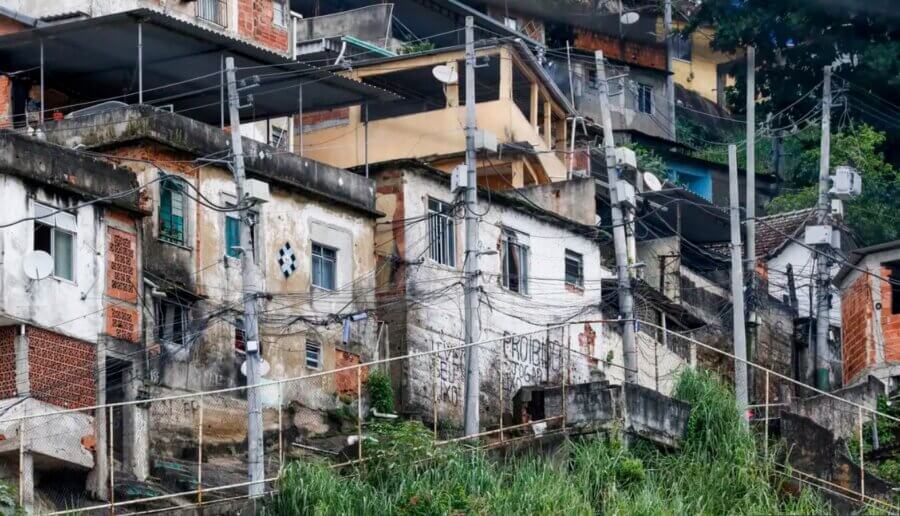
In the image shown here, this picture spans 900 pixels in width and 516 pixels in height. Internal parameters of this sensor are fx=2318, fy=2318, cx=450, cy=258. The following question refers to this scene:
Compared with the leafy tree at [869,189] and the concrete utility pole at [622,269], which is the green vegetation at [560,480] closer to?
the concrete utility pole at [622,269]

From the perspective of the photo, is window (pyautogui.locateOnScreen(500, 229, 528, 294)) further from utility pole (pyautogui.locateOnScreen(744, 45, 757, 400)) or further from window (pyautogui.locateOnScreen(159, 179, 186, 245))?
window (pyautogui.locateOnScreen(159, 179, 186, 245))

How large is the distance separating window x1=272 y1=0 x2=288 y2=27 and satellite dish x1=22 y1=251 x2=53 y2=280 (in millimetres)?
14285

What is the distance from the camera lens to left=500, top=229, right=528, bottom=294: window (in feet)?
140

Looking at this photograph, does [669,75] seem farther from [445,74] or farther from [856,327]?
[856,327]

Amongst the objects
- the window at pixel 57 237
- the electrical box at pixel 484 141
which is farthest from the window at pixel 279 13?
the window at pixel 57 237

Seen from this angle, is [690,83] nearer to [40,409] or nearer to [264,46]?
[264,46]

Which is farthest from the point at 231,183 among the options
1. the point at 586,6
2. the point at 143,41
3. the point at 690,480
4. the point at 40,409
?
the point at 586,6

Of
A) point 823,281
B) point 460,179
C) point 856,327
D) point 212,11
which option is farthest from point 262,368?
point 823,281

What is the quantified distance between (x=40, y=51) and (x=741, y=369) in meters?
13.0

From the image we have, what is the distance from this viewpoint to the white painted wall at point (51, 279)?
107 ft

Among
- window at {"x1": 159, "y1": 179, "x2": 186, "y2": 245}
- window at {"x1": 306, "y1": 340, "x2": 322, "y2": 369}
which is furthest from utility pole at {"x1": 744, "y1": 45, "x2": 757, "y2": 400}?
window at {"x1": 159, "y1": 179, "x2": 186, "y2": 245}

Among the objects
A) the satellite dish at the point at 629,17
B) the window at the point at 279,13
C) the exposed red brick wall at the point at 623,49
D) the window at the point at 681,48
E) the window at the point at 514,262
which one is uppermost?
the window at the point at 681,48

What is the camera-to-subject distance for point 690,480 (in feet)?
109

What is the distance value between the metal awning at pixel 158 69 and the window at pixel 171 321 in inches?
152
